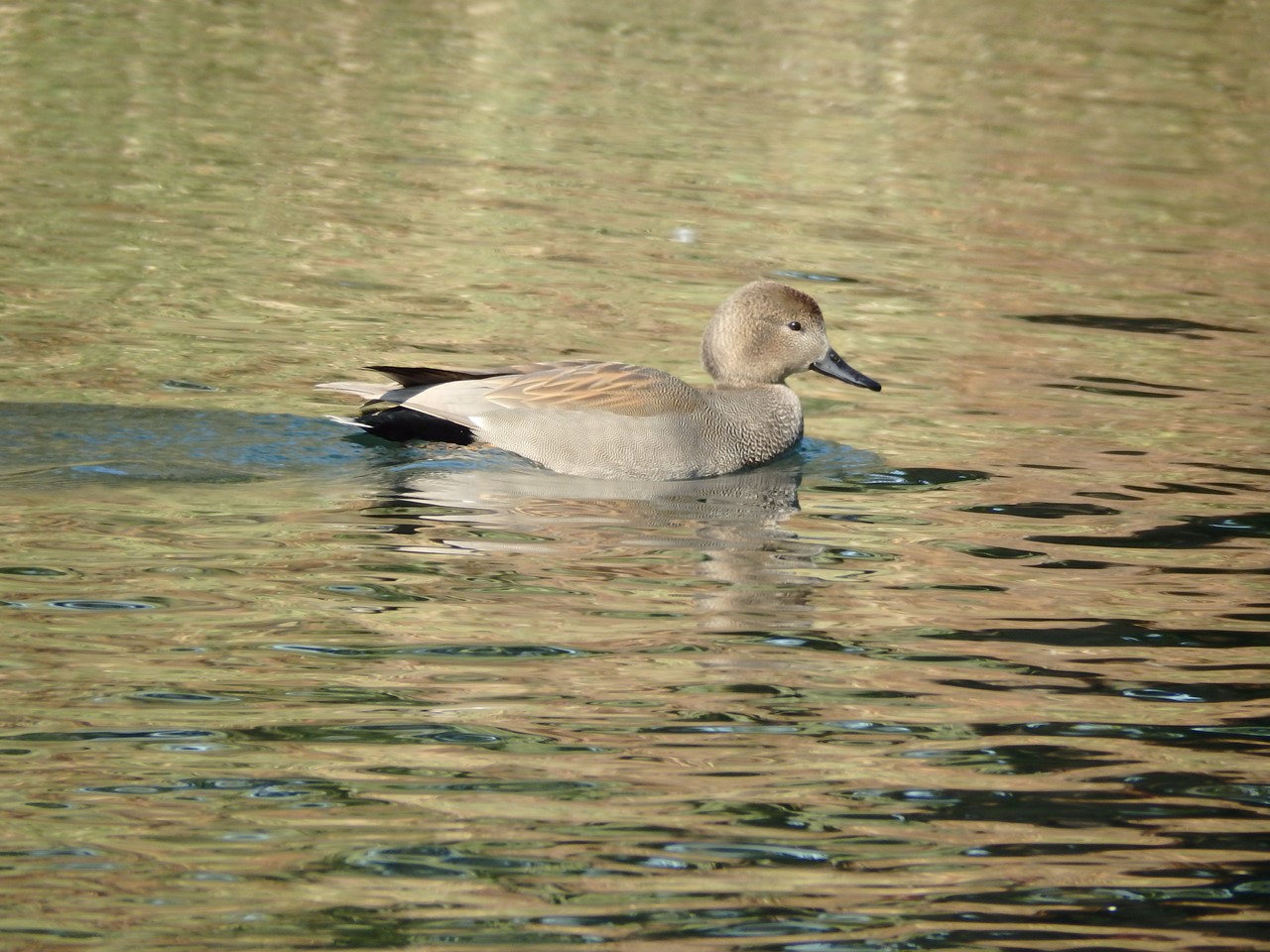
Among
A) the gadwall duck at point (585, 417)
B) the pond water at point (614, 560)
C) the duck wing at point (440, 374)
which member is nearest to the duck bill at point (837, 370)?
the pond water at point (614, 560)

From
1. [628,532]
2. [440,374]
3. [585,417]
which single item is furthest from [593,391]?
[628,532]

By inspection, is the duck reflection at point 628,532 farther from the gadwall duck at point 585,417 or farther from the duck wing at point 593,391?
the duck wing at point 593,391

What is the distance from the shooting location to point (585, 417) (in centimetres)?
873

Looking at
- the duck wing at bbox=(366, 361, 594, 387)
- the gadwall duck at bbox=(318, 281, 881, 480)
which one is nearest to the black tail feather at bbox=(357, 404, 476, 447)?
the gadwall duck at bbox=(318, 281, 881, 480)

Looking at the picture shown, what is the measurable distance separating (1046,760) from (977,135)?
14.2 metres

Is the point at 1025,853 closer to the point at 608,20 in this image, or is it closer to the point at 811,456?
the point at 811,456

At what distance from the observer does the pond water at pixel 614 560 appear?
4.68 m

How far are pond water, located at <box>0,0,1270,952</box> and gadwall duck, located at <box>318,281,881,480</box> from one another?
15 cm

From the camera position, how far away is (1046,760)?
5535 millimetres

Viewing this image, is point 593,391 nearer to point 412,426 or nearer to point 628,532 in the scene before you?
point 412,426

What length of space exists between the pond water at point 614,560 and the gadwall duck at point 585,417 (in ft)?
0.49

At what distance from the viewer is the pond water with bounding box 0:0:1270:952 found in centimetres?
468

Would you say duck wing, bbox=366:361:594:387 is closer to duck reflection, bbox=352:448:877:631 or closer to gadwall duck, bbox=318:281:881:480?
gadwall duck, bbox=318:281:881:480

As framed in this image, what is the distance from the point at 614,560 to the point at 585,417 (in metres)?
1.49
